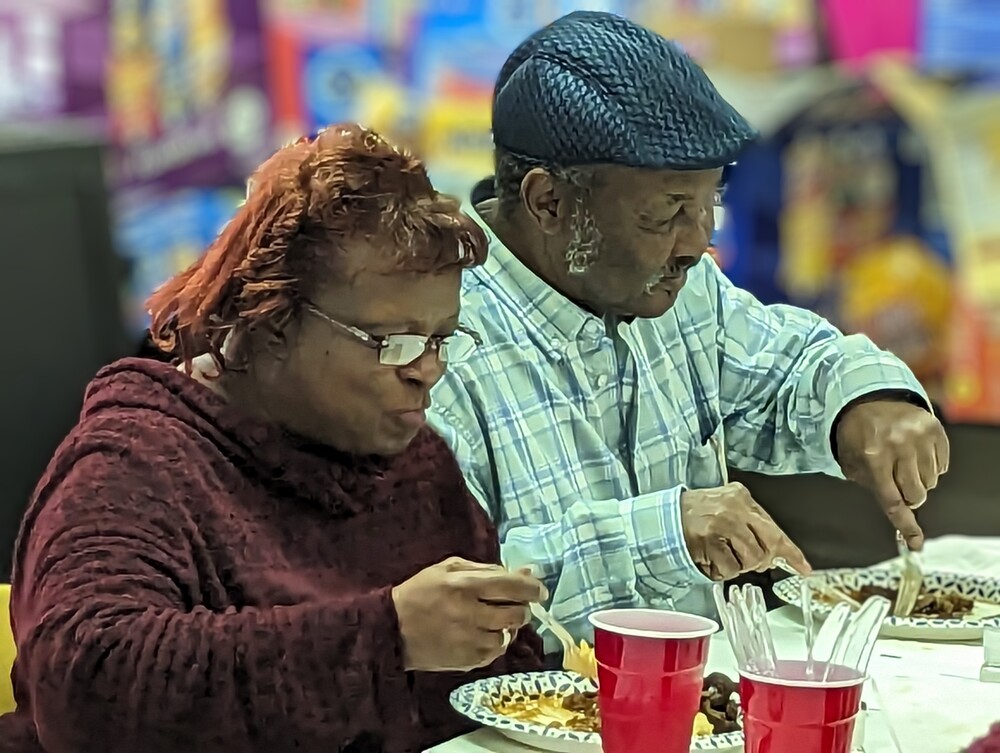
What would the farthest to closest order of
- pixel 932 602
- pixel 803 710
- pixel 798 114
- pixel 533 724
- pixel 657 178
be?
pixel 798 114, pixel 932 602, pixel 657 178, pixel 533 724, pixel 803 710

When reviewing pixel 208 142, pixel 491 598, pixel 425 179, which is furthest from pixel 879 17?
pixel 491 598

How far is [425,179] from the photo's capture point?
111 centimetres

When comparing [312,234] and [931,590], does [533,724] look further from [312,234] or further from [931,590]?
[931,590]

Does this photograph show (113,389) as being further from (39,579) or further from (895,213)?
(895,213)

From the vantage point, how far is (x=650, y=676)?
959mm

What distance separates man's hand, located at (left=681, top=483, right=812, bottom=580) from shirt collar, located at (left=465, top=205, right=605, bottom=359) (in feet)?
0.62

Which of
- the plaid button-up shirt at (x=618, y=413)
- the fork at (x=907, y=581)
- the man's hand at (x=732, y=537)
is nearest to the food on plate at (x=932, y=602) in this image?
the fork at (x=907, y=581)

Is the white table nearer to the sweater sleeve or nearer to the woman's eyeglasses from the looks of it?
the sweater sleeve

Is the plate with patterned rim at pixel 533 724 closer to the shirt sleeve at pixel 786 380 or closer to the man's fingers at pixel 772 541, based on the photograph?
the man's fingers at pixel 772 541

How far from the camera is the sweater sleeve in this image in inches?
38.2

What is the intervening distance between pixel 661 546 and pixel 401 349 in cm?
25

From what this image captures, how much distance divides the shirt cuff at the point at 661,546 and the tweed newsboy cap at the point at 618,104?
253 mm

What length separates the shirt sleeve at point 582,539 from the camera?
3.80 feet

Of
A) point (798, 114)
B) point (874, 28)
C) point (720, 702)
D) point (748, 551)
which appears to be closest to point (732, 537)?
point (748, 551)
